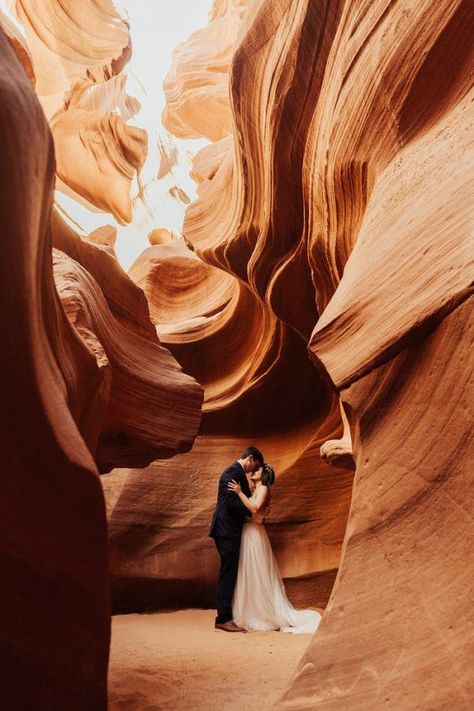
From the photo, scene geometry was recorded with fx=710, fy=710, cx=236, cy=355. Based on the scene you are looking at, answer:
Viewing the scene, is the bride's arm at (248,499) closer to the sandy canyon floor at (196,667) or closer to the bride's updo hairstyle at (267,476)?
the bride's updo hairstyle at (267,476)

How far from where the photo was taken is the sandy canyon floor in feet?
12.0

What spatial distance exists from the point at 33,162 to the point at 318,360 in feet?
6.13

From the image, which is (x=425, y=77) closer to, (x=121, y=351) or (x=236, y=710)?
(x=121, y=351)

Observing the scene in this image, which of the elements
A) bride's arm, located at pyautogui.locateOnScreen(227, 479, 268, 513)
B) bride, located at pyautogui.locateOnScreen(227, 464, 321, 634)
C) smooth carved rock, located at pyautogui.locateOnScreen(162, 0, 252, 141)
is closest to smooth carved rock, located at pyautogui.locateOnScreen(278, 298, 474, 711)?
bride, located at pyautogui.locateOnScreen(227, 464, 321, 634)

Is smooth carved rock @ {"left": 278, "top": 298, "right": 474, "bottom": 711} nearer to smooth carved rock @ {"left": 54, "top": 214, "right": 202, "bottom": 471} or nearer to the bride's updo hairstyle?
smooth carved rock @ {"left": 54, "top": 214, "right": 202, "bottom": 471}

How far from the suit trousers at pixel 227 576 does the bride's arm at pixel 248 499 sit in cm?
33

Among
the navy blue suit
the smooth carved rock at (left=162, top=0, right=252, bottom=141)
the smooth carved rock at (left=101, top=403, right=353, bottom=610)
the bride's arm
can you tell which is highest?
the smooth carved rock at (left=162, top=0, right=252, bottom=141)

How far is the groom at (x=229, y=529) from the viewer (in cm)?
617

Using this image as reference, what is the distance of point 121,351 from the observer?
4.27m

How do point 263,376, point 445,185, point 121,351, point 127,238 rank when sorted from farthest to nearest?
point 127,238
point 263,376
point 121,351
point 445,185

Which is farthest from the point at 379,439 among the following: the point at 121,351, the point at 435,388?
the point at 121,351

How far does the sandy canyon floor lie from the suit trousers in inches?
7.3

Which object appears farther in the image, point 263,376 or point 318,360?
point 263,376

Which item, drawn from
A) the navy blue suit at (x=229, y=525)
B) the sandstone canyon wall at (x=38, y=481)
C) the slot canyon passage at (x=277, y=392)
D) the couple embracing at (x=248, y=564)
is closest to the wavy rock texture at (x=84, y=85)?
the slot canyon passage at (x=277, y=392)
